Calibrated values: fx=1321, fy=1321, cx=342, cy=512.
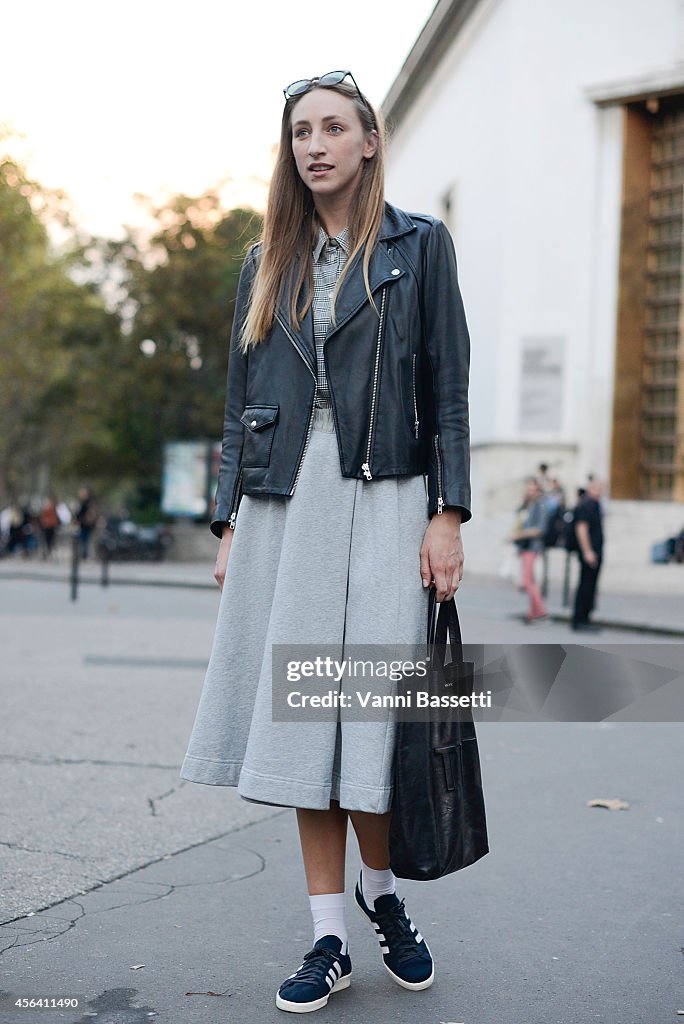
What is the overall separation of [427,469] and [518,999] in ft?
4.18

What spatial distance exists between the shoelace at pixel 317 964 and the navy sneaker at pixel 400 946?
0.52 ft

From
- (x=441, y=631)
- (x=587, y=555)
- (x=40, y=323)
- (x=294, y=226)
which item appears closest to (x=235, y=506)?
(x=441, y=631)

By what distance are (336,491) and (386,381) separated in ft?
0.93

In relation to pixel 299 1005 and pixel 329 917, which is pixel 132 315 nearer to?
pixel 329 917

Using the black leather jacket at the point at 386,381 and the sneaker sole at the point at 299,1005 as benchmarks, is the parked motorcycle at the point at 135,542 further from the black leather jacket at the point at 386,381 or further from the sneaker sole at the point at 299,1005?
the sneaker sole at the point at 299,1005

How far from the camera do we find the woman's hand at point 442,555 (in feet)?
10.1

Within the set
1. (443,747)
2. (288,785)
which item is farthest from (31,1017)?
(443,747)

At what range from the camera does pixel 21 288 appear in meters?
35.2

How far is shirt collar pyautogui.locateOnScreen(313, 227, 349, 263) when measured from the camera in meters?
3.26

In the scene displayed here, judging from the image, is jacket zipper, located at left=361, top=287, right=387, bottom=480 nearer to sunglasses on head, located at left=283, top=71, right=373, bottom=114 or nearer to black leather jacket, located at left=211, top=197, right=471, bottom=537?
black leather jacket, located at left=211, top=197, right=471, bottom=537

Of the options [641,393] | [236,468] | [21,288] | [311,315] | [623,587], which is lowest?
[623,587]

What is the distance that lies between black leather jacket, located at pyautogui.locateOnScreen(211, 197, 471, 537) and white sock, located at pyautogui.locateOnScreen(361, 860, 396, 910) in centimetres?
89

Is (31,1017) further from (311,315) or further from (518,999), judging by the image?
(311,315)

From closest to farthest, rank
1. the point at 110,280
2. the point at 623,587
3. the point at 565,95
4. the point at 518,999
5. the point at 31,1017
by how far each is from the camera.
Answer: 1. the point at 31,1017
2. the point at 518,999
3. the point at 623,587
4. the point at 565,95
5. the point at 110,280
